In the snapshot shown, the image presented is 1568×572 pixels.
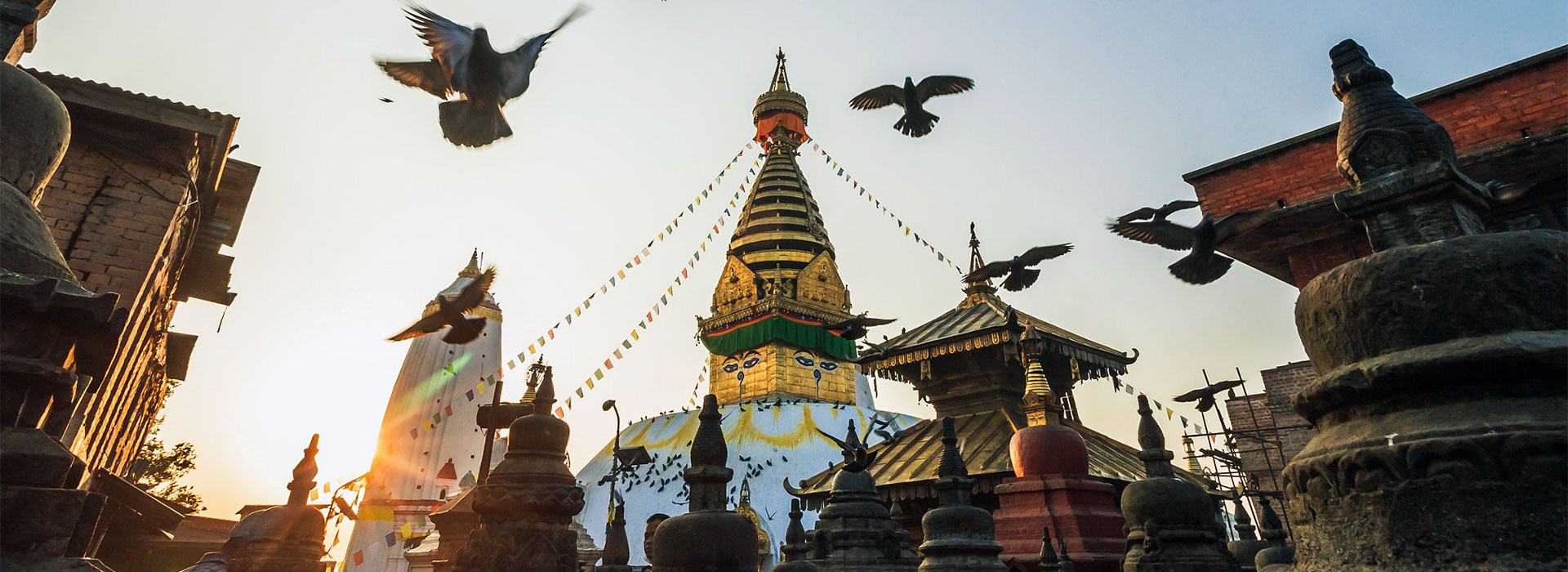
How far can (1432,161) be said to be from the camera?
2.42 meters

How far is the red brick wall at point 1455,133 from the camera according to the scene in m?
8.02

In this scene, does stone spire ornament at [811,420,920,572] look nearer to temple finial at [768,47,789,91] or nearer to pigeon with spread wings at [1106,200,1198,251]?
pigeon with spread wings at [1106,200,1198,251]

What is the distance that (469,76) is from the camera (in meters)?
6.47

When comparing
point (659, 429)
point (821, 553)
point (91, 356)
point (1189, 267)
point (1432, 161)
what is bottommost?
point (821, 553)

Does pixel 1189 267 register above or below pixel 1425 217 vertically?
above

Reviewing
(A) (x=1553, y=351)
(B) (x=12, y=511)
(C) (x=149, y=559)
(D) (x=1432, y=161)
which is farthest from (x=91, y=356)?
(C) (x=149, y=559)

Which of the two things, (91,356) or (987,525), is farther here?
(987,525)

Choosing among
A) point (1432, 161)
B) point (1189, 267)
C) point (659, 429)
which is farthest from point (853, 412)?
point (1432, 161)

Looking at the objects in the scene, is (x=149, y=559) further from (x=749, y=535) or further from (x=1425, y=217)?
(x=1425, y=217)

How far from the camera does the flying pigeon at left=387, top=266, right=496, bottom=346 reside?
7.88m

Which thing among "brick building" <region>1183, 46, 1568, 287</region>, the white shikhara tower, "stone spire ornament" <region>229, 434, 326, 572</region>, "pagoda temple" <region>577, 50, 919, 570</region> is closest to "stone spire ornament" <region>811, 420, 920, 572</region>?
"stone spire ornament" <region>229, 434, 326, 572</region>

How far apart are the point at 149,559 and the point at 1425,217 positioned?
19875 millimetres

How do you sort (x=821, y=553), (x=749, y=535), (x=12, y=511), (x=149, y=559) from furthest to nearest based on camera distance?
(x=149, y=559) → (x=821, y=553) → (x=749, y=535) → (x=12, y=511)

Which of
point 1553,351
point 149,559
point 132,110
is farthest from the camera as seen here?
point 149,559
